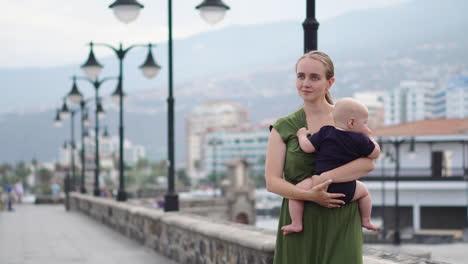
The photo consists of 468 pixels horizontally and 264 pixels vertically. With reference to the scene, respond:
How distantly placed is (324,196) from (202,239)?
4.89 metres

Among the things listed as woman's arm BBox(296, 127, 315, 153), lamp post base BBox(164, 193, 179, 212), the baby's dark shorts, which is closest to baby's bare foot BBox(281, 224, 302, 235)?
the baby's dark shorts

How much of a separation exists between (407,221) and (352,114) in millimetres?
51386

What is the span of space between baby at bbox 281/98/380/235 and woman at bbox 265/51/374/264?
0.04 metres

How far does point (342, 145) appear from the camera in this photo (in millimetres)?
3494

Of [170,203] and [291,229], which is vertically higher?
[291,229]

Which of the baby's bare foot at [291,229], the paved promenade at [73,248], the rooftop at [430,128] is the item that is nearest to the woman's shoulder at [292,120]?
the baby's bare foot at [291,229]

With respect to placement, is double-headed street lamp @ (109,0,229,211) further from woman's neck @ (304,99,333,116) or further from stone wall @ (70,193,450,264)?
woman's neck @ (304,99,333,116)

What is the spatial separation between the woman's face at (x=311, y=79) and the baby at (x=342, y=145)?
217 millimetres

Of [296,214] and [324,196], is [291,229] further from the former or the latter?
[324,196]

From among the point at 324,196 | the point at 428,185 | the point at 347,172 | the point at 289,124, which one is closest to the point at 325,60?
the point at 289,124

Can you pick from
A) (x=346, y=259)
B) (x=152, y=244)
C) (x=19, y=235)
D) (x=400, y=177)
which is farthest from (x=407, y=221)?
(x=346, y=259)

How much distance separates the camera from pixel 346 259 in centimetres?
358

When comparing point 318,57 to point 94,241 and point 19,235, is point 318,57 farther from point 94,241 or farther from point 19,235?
point 19,235

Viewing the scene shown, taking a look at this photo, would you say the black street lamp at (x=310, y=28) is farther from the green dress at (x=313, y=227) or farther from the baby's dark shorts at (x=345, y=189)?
the baby's dark shorts at (x=345, y=189)
